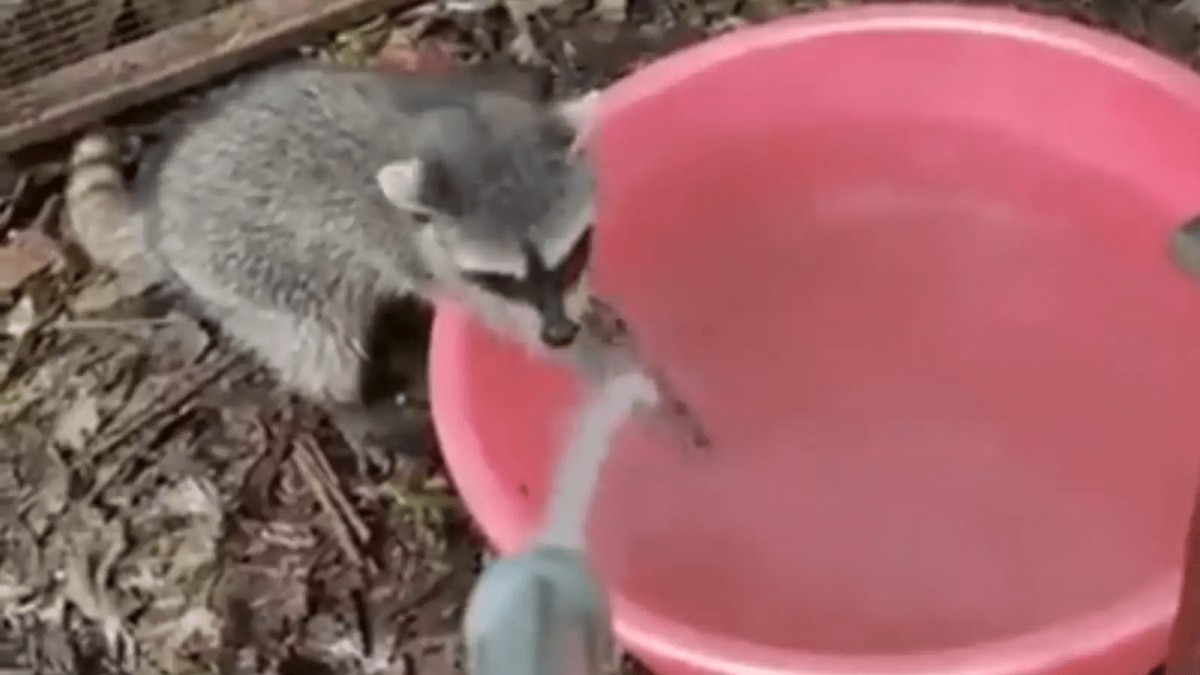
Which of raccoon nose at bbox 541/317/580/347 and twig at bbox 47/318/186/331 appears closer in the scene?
raccoon nose at bbox 541/317/580/347

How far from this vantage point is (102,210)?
85.2 inches

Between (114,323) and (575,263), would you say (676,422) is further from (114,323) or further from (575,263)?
(114,323)

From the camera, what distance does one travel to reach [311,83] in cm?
192

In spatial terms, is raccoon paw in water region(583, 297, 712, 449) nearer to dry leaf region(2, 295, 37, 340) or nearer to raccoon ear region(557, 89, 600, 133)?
raccoon ear region(557, 89, 600, 133)

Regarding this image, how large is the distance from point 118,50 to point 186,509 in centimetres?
59

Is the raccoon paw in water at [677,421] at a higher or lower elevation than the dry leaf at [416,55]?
lower

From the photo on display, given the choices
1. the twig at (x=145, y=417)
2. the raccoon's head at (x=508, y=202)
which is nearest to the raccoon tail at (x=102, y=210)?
the twig at (x=145, y=417)

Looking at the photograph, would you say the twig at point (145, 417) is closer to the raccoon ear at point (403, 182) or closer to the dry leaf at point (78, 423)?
the dry leaf at point (78, 423)

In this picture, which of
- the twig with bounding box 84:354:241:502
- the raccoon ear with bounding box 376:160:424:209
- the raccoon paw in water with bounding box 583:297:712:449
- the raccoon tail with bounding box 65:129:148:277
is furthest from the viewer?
the raccoon tail with bounding box 65:129:148:277

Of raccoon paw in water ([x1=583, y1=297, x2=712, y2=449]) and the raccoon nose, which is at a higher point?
the raccoon nose

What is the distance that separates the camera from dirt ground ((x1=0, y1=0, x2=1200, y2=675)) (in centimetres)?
189

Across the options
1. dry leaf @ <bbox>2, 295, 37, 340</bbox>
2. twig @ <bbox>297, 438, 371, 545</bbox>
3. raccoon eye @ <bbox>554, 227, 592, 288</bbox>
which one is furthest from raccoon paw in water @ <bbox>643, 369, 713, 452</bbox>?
dry leaf @ <bbox>2, 295, 37, 340</bbox>

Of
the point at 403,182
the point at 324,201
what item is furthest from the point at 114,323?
the point at 403,182

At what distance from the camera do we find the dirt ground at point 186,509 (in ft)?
6.21
